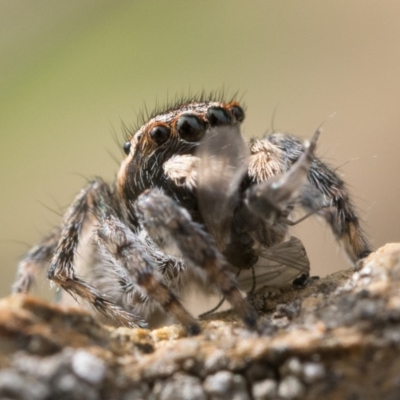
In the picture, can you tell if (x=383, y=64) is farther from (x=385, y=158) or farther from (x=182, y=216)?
(x=182, y=216)

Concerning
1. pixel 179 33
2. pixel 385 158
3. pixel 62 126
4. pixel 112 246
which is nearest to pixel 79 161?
pixel 62 126

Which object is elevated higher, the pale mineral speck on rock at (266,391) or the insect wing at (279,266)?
the insect wing at (279,266)

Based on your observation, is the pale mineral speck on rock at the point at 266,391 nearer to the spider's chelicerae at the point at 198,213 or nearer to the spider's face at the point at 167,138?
the spider's chelicerae at the point at 198,213

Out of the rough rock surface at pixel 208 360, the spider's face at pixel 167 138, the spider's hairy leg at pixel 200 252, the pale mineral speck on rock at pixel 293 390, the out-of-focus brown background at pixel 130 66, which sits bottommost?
the pale mineral speck on rock at pixel 293 390

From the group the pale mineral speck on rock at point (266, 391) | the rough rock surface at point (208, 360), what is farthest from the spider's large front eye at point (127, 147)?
the pale mineral speck on rock at point (266, 391)

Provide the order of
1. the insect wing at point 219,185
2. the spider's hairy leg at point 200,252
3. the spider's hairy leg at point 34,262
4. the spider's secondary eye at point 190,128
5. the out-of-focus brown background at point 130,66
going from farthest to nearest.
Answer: the out-of-focus brown background at point 130,66 → the spider's hairy leg at point 34,262 → the spider's secondary eye at point 190,128 → the insect wing at point 219,185 → the spider's hairy leg at point 200,252

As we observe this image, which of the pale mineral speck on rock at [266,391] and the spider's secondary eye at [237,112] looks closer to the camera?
the pale mineral speck on rock at [266,391]

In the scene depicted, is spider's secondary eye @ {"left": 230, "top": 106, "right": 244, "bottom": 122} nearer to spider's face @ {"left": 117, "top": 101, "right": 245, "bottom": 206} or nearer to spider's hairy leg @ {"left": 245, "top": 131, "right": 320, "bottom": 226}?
spider's face @ {"left": 117, "top": 101, "right": 245, "bottom": 206}
